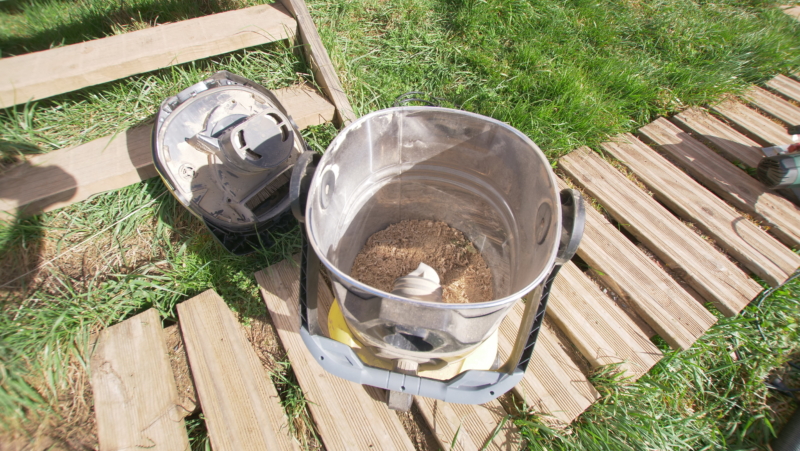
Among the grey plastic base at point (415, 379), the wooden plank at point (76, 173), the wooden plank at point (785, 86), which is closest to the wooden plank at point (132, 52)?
the wooden plank at point (76, 173)

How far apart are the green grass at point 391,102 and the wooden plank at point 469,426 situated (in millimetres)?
95

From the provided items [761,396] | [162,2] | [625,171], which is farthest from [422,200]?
[162,2]

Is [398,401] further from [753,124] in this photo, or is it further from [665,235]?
[753,124]

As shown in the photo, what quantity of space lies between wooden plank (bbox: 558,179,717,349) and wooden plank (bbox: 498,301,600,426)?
382mm

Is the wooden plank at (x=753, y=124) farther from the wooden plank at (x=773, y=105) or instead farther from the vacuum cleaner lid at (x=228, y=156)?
the vacuum cleaner lid at (x=228, y=156)

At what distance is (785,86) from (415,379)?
118 inches

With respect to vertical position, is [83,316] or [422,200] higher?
[422,200]

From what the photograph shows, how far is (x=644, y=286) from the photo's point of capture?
1497 millimetres

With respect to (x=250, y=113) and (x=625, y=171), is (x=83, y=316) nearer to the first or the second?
(x=250, y=113)

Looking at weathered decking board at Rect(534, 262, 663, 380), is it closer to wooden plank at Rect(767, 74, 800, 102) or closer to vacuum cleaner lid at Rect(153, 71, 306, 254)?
vacuum cleaner lid at Rect(153, 71, 306, 254)

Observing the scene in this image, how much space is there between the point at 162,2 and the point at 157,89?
647 mm

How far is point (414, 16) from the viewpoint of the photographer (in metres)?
2.19

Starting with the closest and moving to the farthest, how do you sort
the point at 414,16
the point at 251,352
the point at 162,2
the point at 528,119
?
the point at 251,352 < the point at 528,119 < the point at 162,2 < the point at 414,16

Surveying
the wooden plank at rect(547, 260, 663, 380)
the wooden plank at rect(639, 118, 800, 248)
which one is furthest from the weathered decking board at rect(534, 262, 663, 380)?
the wooden plank at rect(639, 118, 800, 248)
